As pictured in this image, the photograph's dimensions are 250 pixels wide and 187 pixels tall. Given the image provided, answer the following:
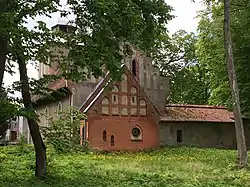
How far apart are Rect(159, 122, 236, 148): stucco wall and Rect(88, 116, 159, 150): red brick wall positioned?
1180 millimetres

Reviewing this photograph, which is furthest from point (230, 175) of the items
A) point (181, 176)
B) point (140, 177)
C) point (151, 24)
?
point (151, 24)

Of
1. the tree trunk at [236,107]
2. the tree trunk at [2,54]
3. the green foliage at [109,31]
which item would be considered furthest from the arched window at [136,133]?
the tree trunk at [2,54]

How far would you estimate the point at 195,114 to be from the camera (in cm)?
3512

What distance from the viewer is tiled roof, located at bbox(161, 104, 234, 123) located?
33.8 metres

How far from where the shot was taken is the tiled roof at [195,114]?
33.8m

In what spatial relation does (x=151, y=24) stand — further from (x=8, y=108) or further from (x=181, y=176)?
(x=181, y=176)

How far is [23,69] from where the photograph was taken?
14445 millimetres

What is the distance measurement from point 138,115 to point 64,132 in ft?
45.5

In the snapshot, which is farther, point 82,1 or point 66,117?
point 66,117

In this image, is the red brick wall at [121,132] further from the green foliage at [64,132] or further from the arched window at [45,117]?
the green foliage at [64,132]

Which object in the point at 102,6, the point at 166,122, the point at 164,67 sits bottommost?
the point at 166,122

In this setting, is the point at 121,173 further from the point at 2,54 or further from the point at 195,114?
the point at 195,114

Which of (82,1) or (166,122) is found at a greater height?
(82,1)

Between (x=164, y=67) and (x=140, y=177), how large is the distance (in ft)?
104
